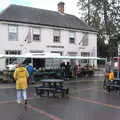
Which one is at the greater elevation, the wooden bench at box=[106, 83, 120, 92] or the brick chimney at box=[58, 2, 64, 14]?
the brick chimney at box=[58, 2, 64, 14]

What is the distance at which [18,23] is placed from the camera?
37156mm

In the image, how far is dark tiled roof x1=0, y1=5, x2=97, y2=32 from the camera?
3778 centimetres

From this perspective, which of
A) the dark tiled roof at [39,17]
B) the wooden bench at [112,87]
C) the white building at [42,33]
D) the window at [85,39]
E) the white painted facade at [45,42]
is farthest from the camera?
the window at [85,39]

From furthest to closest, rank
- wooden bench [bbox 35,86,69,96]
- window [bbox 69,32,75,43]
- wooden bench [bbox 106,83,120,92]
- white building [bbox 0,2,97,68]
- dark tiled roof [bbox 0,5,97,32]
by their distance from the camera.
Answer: window [bbox 69,32,75,43]
dark tiled roof [bbox 0,5,97,32]
white building [bbox 0,2,97,68]
wooden bench [bbox 106,83,120,92]
wooden bench [bbox 35,86,69,96]

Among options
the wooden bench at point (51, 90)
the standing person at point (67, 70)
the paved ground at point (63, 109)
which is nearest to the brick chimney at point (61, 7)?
the standing person at point (67, 70)

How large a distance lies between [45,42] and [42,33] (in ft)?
3.83

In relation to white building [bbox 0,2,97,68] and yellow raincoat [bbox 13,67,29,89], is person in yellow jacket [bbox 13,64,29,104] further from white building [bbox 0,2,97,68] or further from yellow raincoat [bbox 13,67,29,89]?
white building [bbox 0,2,97,68]

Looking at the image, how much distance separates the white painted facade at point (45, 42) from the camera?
118 ft

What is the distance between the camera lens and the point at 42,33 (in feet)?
129

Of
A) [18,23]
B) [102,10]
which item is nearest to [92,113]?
[18,23]

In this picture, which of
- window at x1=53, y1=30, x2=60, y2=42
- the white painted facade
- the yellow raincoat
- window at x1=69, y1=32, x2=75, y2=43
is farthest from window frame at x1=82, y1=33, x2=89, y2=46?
the yellow raincoat

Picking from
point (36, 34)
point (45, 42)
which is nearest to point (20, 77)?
point (36, 34)

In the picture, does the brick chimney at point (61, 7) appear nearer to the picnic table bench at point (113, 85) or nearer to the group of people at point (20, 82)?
the picnic table bench at point (113, 85)

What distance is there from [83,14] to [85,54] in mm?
20169
